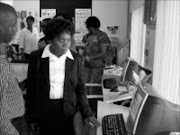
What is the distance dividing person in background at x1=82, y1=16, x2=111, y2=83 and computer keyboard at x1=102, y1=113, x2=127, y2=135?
6.63ft

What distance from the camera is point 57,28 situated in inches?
78.4

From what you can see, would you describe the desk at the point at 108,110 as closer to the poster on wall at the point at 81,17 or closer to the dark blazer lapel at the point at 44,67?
the dark blazer lapel at the point at 44,67

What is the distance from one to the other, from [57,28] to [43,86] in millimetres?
476

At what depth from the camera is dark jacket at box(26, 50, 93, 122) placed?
6.70 ft

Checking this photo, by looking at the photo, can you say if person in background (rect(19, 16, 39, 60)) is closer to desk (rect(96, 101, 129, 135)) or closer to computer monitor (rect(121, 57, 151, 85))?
computer monitor (rect(121, 57, 151, 85))

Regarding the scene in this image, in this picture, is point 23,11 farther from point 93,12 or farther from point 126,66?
point 126,66

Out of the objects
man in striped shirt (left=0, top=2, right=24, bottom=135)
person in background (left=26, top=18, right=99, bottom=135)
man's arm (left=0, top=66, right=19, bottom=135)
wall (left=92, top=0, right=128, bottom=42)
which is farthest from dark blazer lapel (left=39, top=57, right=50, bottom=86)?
wall (left=92, top=0, right=128, bottom=42)

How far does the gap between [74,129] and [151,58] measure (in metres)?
1.73

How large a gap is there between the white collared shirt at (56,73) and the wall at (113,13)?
441cm

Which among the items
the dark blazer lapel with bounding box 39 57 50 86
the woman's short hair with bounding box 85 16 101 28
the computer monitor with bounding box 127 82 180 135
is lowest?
the computer monitor with bounding box 127 82 180 135

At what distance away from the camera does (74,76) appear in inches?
82.6

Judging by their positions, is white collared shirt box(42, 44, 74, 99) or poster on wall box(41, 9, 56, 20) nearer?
white collared shirt box(42, 44, 74, 99)

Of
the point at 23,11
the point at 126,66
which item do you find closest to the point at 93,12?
the point at 23,11

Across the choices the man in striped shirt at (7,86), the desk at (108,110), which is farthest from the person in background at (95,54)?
the man in striped shirt at (7,86)
